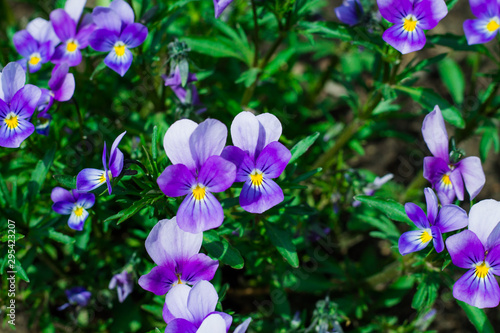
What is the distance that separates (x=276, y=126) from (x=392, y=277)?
1390 millimetres

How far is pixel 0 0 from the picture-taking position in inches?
154

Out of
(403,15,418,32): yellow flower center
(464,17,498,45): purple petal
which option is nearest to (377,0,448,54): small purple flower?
(403,15,418,32): yellow flower center

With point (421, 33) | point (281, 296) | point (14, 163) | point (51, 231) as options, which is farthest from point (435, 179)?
point (14, 163)

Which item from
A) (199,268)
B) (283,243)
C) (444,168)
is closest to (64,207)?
(199,268)

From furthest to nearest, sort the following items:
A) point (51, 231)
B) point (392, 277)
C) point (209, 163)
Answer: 1. point (392, 277)
2. point (51, 231)
3. point (209, 163)

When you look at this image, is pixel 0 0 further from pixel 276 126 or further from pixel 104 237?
pixel 276 126

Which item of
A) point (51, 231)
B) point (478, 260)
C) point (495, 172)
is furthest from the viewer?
point (495, 172)

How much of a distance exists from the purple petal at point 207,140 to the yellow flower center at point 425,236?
88 cm

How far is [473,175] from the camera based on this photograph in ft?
6.80

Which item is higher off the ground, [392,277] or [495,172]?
[495,172]

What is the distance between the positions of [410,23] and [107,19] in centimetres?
141

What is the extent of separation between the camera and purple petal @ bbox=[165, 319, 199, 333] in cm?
168

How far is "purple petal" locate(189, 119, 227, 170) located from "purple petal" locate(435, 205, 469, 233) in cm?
88

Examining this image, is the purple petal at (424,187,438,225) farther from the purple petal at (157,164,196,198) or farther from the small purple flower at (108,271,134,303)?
the small purple flower at (108,271,134,303)
